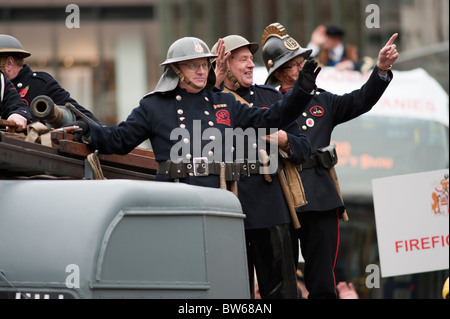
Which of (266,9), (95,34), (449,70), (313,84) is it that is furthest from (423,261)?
(95,34)

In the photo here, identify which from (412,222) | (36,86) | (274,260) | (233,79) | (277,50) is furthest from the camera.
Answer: (412,222)

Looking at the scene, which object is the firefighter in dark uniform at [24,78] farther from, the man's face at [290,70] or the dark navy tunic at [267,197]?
the dark navy tunic at [267,197]

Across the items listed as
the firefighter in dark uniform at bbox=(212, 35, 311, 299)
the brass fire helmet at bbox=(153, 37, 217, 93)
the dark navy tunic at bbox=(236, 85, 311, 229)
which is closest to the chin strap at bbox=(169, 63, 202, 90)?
the brass fire helmet at bbox=(153, 37, 217, 93)

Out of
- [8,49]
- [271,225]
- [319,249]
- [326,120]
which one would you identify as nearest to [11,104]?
[8,49]

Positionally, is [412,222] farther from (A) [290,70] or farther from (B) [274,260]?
(B) [274,260]

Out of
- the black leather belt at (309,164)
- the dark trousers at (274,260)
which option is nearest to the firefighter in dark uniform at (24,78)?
the black leather belt at (309,164)

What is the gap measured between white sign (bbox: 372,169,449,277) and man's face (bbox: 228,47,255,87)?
3041 mm

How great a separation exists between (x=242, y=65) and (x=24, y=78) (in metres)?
1.77

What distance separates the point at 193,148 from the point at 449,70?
613 centimetres

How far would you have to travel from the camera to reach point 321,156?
7312 mm

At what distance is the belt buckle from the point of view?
20.9 feet

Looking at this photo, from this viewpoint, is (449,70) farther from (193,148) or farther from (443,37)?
(443,37)

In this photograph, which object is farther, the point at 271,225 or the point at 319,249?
the point at 319,249

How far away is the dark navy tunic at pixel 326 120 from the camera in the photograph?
7176 millimetres
